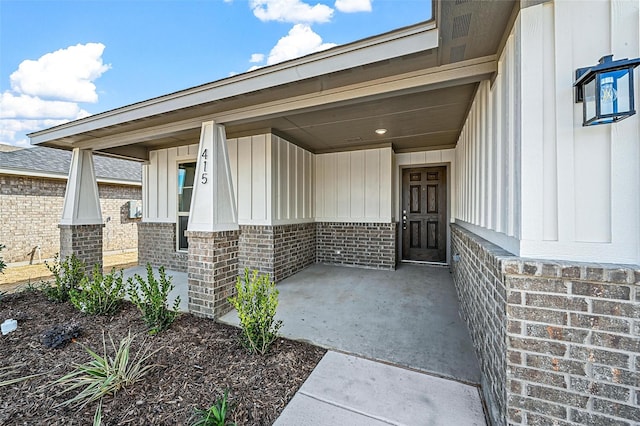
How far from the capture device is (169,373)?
211cm

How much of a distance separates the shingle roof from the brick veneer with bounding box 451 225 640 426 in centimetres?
1025

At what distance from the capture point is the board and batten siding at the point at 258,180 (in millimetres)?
4648

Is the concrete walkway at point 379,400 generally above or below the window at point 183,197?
below

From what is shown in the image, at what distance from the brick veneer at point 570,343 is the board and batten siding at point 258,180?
3.82 m

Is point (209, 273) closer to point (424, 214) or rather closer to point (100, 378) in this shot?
point (100, 378)

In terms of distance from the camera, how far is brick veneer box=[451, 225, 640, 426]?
123cm

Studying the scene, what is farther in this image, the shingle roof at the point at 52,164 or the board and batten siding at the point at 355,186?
the shingle roof at the point at 52,164

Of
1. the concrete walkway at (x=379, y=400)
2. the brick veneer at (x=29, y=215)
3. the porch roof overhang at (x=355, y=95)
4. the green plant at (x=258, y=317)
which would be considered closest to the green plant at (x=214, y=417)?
the concrete walkway at (x=379, y=400)

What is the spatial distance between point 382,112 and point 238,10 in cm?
580

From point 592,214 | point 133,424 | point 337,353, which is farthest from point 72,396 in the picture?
point 592,214

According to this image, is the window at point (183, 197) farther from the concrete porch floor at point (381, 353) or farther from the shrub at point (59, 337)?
the shrub at point (59, 337)

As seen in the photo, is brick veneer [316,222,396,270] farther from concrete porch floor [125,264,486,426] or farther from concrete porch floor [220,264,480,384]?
concrete porch floor [125,264,486,426]

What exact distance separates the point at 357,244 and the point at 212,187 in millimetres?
3504

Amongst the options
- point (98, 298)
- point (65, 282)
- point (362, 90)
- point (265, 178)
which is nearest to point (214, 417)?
point (98, 298)
